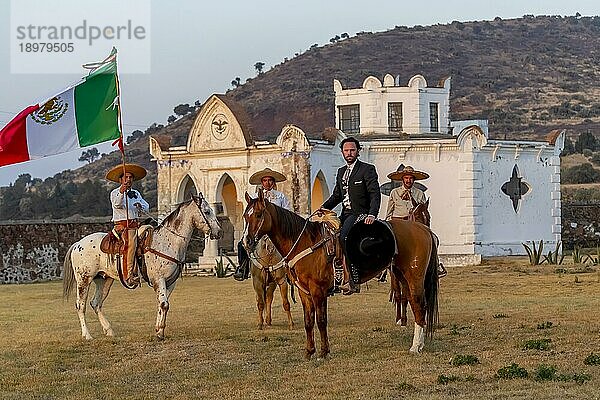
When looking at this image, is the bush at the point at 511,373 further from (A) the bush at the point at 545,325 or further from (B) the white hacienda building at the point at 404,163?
(B) the white hacienda building at the point at 404,163

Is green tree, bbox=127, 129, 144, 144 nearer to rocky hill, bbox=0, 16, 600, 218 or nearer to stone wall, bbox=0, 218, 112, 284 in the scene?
rocky hill, bbox=0, 16, 600, 218

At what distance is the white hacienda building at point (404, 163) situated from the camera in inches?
1180

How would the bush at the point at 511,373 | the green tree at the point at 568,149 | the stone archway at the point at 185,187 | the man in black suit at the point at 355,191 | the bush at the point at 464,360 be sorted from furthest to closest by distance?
the green tree at the point at 568,149, the stone archway at the point at 185,187, the man in black suit at the point at 355,191, the bush at the point at 464,360, the bush at the point at 511,373

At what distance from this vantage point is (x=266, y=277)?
14898 millimetres

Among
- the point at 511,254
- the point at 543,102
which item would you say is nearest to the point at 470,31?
the point at 543,102

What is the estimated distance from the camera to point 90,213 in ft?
175

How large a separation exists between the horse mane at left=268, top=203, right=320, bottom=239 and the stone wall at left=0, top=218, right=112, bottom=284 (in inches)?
831

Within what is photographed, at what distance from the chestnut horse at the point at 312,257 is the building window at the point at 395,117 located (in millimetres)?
21131

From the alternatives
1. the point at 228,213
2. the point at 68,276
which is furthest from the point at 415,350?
the point at 228,213

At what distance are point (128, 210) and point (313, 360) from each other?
398 cm

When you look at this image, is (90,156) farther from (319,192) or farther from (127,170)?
(127,170)

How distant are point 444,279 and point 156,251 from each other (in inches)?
519

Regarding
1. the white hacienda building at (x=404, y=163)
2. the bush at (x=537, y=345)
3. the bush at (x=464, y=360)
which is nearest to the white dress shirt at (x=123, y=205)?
the bush at (x=464, y=360)

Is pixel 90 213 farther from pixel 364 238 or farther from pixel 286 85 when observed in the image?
pixel 364 238
